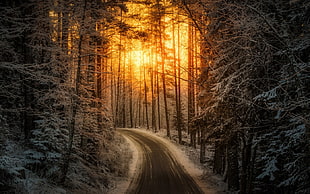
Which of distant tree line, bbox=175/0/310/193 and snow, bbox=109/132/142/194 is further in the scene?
snow, bbox=109/132/142/194

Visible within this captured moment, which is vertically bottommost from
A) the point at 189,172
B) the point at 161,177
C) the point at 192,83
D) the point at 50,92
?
the point at 189,172

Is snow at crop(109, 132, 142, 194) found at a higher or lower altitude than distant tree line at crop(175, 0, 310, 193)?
lower

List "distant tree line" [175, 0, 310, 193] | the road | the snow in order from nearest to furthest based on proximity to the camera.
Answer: "distant tree line" [175, 0, 310, 193]
the road
the snow

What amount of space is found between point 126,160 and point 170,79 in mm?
17184

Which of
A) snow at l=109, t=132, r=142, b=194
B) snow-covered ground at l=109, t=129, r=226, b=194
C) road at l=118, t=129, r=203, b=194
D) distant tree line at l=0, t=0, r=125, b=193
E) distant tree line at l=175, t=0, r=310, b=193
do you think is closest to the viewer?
distant tree line at l=175, t=0, r=310, b=193

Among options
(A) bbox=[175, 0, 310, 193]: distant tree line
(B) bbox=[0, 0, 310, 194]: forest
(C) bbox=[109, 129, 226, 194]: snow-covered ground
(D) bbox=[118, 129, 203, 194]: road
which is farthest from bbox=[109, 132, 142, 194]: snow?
(A) bbox=[175, 0, 310, 193]: distant tree line

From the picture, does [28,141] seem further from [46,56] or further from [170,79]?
[170,79]

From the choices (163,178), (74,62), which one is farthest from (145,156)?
(74,62)

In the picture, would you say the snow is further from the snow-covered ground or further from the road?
the road

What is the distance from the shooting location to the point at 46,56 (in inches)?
368

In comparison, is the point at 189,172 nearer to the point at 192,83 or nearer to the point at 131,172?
the point at 131,172

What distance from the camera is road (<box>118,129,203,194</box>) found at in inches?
412

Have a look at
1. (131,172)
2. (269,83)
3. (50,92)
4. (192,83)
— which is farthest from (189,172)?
(50,92)

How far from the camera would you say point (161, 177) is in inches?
493
